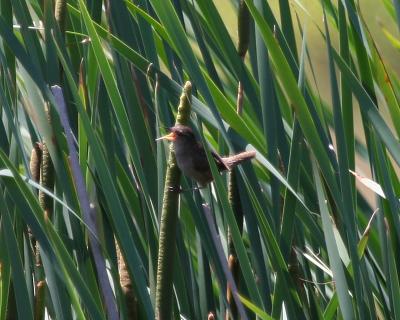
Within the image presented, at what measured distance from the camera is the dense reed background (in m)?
1.05

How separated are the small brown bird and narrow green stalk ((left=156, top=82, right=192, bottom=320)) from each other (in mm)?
82

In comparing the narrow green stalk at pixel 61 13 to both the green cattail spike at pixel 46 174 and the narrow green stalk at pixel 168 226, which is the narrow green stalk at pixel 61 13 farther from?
the narrow green stalk at pixel 168 226

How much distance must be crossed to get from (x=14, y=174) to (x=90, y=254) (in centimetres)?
26

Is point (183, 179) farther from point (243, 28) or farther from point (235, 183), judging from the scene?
point (243, 28)

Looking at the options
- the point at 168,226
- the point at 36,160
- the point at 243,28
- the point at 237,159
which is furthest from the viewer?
the point at 36,160

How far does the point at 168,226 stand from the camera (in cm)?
97

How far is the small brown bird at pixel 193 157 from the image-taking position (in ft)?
3.55

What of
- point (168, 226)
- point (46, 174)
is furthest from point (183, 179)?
point (168, 226)

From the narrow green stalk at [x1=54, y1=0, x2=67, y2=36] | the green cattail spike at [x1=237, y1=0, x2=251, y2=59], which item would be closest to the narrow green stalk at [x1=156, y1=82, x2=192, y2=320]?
the green cattail spike at [x1=237, y1=0, x2=251, y2=59]

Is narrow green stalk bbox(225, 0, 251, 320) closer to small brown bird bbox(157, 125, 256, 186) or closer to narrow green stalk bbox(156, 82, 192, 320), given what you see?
small brown bird bbox(157, 125, 256, 186)

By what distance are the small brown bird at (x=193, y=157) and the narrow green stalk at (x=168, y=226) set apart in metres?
0.08

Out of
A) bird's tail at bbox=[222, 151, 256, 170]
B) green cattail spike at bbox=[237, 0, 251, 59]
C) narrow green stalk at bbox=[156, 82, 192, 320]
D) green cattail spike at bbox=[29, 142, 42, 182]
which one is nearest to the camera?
narrow green stalk at bbox=[156, 82, 192, 320]

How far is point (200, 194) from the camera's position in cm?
124

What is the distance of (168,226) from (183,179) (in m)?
0.35
